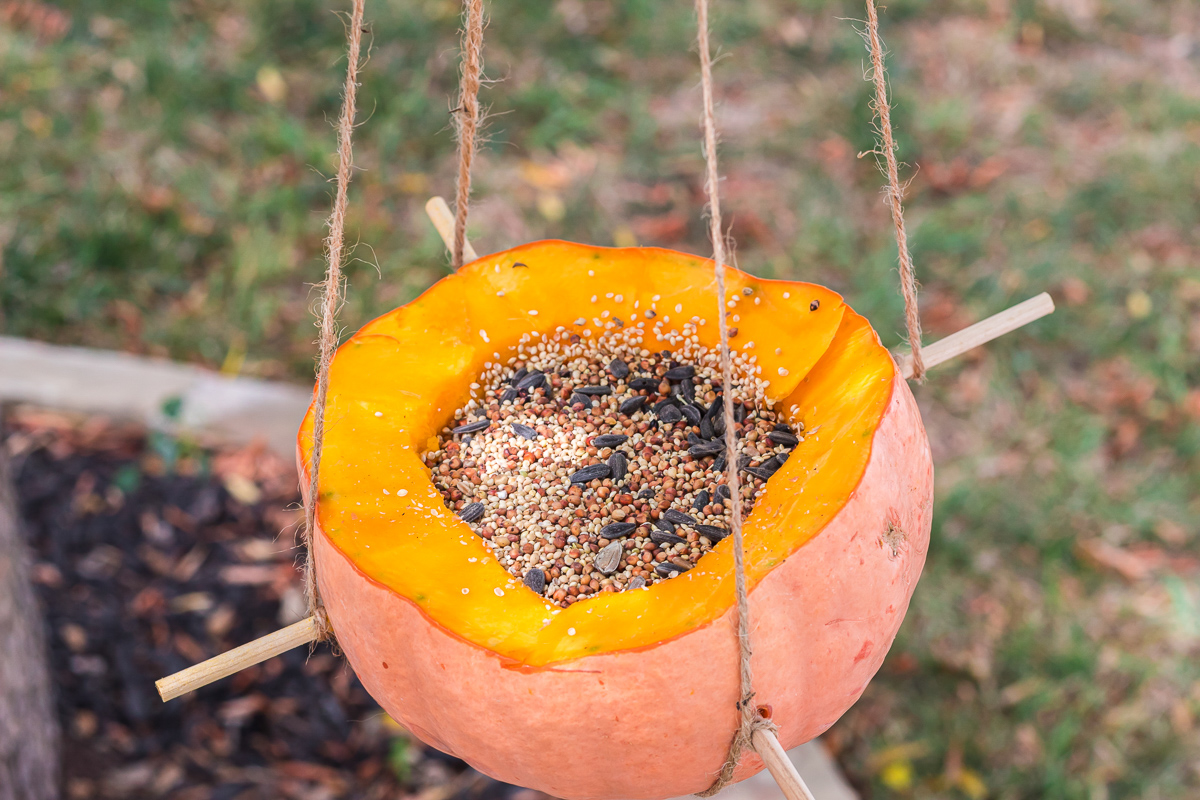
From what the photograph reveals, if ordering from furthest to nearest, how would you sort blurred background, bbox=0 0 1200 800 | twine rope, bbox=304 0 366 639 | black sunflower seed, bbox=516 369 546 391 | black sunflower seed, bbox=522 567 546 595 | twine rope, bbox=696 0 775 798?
blurred background, bbox=0 0 1200 800 → black sunflower seed, bbox=516 369 546 391 → black sunflower seed, bbox=522 567 546 595 → twine rope, bbox=304 0 366 639 → twine rope, bbox=696 0 775 798

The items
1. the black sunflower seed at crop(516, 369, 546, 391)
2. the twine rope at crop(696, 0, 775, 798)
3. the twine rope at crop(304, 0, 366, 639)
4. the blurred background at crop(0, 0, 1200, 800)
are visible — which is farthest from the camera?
the blurred background at crop(0, 0, 1200, 800)

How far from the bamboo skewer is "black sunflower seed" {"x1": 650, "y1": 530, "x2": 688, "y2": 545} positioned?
0.87ft

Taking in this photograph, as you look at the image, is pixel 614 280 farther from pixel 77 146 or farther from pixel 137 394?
pixel 77 146

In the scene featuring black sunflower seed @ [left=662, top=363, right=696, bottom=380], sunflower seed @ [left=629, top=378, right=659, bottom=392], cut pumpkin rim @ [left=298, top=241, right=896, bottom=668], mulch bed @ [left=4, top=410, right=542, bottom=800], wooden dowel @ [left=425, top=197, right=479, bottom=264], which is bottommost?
mulch bed @ [left=4, top=410, right=542, bottom=800]

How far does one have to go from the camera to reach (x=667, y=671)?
0.91 metres

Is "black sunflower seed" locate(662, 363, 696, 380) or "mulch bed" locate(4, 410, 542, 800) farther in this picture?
"mulch bed" locate(4, 410, 542, 800)

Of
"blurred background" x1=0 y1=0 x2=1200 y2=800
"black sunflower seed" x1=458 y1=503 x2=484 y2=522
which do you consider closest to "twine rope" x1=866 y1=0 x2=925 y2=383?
"black sunflower seed" x1=458 y1=503 x2=484 y2=522

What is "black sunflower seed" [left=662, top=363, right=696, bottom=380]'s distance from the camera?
1299 millimetres

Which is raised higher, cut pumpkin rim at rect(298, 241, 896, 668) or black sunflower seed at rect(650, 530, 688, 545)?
cut pumpkin rim at rect(298, 241, 896, 668)

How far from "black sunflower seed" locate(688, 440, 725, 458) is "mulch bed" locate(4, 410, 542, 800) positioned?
1.41 meters

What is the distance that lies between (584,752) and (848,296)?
9.25ft

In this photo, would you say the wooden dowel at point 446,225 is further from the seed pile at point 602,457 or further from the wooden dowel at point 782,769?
the wooden dowel at point 782,769

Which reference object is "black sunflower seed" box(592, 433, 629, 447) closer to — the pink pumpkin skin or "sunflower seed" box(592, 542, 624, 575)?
"sunflower seed" box(592, 542, 624, 575)

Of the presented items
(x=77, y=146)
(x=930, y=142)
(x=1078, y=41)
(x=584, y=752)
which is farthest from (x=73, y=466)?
(x=1078, y=41)
